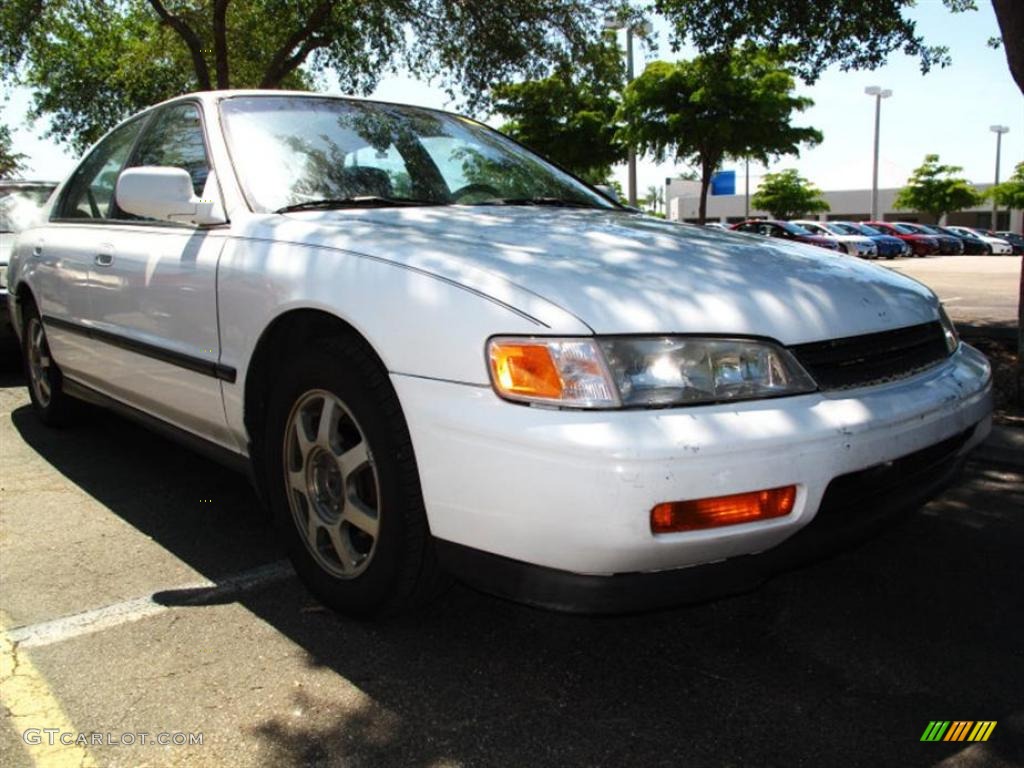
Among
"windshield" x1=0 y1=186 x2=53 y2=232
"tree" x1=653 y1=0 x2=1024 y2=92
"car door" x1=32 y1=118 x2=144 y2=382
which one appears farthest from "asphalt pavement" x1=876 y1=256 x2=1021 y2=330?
"windshield" x1=0 y1=186 x2=53 y2=232

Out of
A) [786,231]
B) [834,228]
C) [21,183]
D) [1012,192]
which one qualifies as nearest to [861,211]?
[1012,192]

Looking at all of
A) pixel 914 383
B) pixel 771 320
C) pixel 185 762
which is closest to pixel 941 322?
pixel 914 383

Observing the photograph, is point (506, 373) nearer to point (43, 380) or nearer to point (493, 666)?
point (493, 666)

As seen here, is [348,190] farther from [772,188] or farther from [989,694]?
[772,188]

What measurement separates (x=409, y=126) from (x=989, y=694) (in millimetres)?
2841

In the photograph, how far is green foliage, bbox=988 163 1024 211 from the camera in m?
50.5

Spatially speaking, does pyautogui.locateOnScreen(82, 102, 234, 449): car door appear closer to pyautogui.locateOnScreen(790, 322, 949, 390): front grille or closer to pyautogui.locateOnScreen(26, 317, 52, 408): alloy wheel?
pyautogui.locateOnScreen(26, 317, 52, 408): alloy wheel

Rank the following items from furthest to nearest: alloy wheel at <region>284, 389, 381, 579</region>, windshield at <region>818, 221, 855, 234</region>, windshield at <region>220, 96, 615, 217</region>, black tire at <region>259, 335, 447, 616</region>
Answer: windshield at <region>818, 221, 855, 234</region> → windshield at <region>220, 96, 615, 217</region> → alloy wheel at <region>284, 389, 381, 579</region> → black tire at <region>259, 335, 447, 616</region>

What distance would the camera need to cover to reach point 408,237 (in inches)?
98.0

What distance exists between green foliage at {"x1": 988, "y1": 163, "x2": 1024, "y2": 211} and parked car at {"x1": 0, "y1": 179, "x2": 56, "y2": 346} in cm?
5455

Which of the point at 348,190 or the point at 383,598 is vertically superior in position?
the point at 348,190

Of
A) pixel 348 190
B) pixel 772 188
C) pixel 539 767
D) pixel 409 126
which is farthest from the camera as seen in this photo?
pixel 772 188

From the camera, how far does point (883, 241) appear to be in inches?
1255

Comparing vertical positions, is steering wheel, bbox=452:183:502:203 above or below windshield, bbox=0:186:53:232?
below
